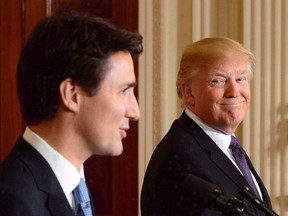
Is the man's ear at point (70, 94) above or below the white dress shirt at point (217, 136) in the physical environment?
above

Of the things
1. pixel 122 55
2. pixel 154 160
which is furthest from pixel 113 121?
pixel 154 160

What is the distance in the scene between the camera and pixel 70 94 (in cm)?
133

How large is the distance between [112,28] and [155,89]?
6.04 ft

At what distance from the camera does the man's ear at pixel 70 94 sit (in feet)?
4.35

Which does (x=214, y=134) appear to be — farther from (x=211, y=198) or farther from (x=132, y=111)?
(x=211, y=198)

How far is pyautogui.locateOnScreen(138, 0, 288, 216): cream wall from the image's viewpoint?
313 cm

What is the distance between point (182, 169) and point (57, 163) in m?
0.54

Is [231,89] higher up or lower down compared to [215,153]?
higher up

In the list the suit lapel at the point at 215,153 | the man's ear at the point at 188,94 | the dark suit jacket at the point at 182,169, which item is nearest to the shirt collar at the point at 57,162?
the dark suit jacket at the point at 182,169

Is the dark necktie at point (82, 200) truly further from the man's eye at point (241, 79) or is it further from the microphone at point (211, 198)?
the man's eye at point (241, 79)

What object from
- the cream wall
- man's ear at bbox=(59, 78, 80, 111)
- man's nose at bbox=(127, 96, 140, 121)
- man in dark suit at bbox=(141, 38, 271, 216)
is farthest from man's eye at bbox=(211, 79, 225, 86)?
the cream wall

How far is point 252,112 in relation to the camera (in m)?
3.16

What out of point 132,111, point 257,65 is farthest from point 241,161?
point 257,65

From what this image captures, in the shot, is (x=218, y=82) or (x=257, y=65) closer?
(x=218, y=82)
